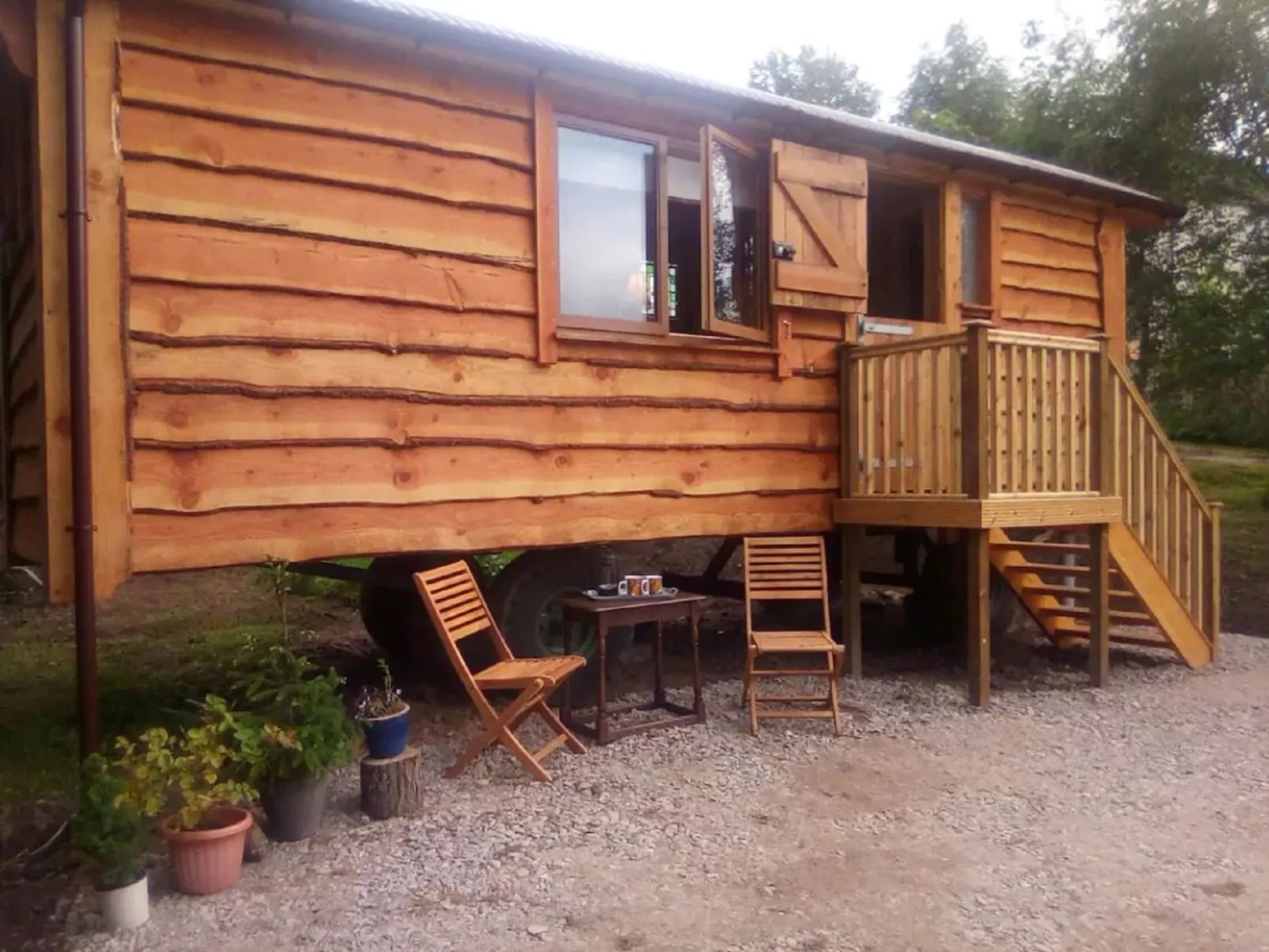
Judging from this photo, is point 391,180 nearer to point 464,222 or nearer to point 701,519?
point 464,222

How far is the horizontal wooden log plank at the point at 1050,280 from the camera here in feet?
26.0

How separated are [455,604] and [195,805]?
68.2 inches

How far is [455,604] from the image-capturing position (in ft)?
16.4

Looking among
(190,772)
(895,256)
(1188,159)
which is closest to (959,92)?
(1188,159)

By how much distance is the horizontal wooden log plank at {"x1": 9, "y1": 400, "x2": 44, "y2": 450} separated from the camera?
4.48m

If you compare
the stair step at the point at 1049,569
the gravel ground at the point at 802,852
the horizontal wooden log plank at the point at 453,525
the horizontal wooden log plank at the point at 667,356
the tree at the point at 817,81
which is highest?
the tree at the point at 817,81

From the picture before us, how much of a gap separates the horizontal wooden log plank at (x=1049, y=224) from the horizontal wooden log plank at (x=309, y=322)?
13.9 feet

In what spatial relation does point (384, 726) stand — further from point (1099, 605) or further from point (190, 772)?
point (1099, 605)

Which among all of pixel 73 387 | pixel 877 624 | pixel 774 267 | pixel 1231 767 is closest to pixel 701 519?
pixel 774 267

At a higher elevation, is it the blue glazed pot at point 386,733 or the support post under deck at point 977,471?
the support post under deck at point 977,471

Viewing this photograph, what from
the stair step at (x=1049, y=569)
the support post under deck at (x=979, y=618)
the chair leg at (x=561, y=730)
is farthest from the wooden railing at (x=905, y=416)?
the chair leg at (x=561, y=730)

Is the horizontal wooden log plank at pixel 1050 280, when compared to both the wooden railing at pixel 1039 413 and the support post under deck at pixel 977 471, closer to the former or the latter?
the wooden railing at pixel 1039 413

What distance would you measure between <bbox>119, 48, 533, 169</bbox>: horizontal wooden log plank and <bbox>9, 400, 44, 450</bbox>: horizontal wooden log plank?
4.67ft

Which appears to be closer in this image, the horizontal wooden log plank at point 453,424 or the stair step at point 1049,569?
the horizontal wooden log plank at point 453,424
